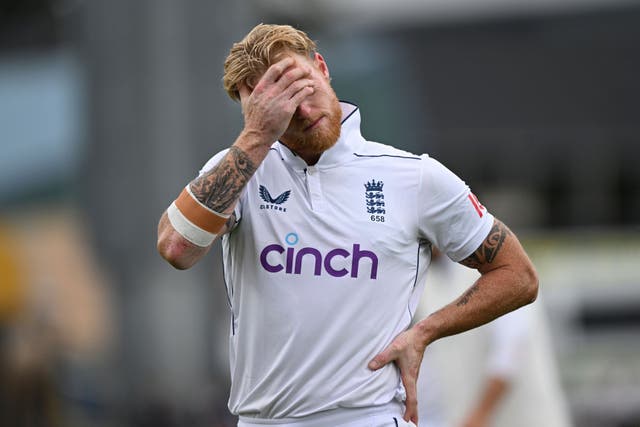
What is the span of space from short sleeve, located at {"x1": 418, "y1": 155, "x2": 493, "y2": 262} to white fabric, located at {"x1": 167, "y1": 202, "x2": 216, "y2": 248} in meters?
0.81

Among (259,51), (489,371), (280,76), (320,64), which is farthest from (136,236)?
(280,76)

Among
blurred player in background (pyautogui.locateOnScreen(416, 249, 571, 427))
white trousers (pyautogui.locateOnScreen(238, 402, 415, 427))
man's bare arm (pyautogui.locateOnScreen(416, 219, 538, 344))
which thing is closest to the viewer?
white trousers (pyautogui.locateOnScreen(238, 402, 415, 427))

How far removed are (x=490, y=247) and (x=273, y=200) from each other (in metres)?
0.81

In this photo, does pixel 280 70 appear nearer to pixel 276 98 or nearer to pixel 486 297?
pixel 276 98

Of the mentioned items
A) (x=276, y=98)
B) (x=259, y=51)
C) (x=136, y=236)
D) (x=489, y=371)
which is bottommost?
(x=136, y=236)

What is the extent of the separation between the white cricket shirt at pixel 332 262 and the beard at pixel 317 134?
0.07 meters

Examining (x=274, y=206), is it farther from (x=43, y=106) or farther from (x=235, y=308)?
(x=43, y=106)

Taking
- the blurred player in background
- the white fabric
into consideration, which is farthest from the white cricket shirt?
the blurred player in background

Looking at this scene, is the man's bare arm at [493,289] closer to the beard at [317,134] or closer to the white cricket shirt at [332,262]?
the white cricket shirt at [332,262]

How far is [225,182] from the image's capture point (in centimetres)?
473

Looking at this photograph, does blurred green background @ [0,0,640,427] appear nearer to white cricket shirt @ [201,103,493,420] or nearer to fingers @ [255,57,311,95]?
white cricket shirt @ [201,103,493,420]

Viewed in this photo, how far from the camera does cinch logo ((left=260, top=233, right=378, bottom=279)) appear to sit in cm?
493

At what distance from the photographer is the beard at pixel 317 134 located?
4.93 m

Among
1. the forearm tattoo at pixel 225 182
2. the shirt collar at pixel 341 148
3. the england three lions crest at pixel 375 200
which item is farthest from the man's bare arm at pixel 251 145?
the england three lions crest at pixel 375 200
